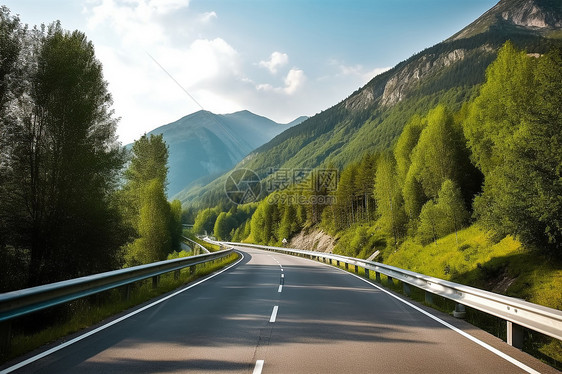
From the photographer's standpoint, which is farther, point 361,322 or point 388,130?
point 388,130

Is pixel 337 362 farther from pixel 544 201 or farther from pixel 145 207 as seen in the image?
pixel 145 207

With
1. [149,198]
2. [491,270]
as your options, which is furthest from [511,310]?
[149,198]

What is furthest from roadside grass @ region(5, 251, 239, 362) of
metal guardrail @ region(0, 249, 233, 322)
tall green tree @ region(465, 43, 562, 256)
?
tall green tree @ region(465, 43, 562, 256)

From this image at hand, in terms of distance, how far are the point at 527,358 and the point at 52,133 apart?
59.0 ft

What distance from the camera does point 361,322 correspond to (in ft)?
25.5

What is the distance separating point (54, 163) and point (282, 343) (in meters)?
14.3

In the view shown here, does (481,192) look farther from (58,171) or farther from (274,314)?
(58,171)

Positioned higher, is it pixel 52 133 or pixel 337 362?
pixel 52 133

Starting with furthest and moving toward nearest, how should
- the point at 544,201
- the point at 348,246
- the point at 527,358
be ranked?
the point at 348,246 → the point at 544,201 → the point at 527,358

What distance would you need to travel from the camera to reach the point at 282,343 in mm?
6031

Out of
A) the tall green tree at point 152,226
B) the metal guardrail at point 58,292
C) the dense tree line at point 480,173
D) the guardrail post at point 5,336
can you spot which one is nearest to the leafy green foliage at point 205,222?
the dense tree line at point 480,173

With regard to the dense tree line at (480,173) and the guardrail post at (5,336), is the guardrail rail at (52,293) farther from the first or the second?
the dense tree line at (480,173)

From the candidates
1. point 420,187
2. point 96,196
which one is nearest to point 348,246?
point 420,187

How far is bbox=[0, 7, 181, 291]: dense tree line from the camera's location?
14672 mm
